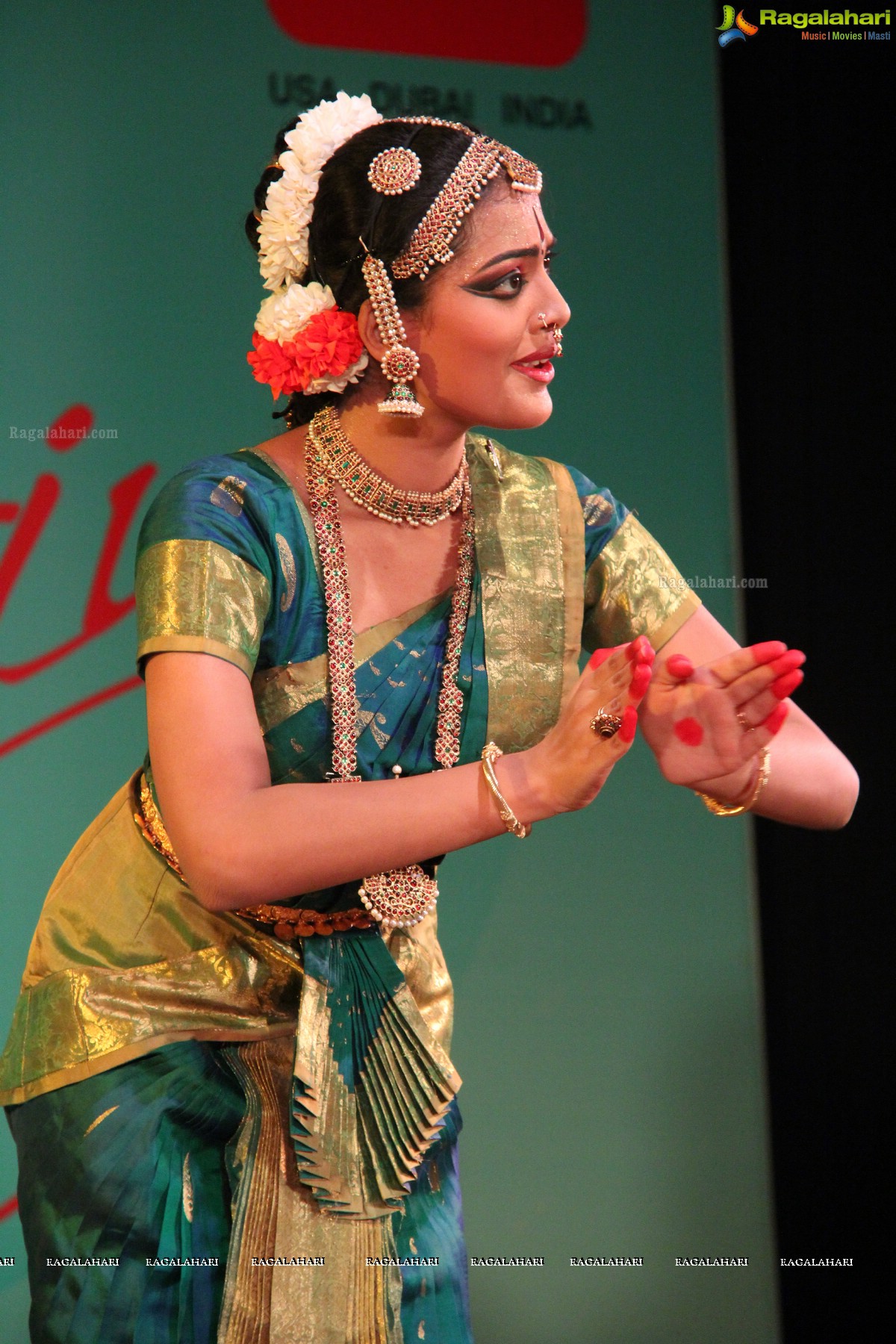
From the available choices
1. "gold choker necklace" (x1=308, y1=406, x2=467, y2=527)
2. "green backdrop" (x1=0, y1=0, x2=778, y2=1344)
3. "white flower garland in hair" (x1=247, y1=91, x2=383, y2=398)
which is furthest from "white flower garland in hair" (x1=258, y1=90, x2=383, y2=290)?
"green backdrop" (x1=0, y1=0, x2=778, y2=1344)

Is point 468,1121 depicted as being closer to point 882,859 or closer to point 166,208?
point 882,859

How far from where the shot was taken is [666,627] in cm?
160

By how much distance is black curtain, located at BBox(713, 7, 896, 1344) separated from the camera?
266cm

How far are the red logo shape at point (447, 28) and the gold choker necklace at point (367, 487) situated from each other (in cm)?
136

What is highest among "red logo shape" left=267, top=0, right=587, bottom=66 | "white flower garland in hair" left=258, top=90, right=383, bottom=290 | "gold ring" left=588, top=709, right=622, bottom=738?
"red logo shape" left=267, top=0, right=587, bottom=66

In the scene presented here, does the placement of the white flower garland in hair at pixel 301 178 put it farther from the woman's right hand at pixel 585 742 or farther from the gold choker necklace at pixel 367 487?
the woman's right hand at pixel 585 742

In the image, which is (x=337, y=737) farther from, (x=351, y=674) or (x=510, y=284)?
(x=510, y=284)

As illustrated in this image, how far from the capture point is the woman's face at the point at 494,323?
150 centimetres

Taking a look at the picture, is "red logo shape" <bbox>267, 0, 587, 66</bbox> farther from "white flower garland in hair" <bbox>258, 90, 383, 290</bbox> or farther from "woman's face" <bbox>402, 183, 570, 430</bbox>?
"woman's face" <bbox>402, 183, 570, 430</bbox>

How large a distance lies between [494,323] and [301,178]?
0.30m

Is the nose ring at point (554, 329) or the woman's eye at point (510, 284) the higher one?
the woman's eye at point (510, 284)

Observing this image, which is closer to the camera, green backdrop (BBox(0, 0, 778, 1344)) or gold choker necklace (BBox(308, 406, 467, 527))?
gold choker necklace (BBox(308, 406, 467, 527))

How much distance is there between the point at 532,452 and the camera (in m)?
2.78

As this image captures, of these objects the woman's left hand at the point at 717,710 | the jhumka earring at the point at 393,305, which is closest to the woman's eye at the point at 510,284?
the jhumka earring at the point at 393,305
